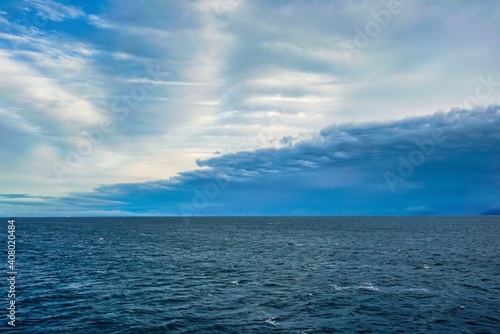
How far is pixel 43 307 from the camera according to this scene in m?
46.8

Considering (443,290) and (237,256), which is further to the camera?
(237,256)

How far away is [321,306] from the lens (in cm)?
4684

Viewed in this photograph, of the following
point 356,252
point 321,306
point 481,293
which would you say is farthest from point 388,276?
point 356,252

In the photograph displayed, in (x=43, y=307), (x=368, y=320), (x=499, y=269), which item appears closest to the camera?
(x=368, y=320)

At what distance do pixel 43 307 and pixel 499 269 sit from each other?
84.1 meters

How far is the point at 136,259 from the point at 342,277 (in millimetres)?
52320

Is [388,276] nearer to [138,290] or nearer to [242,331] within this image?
[242,331]

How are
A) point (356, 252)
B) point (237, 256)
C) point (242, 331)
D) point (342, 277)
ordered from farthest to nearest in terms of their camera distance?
point (356, 252)
point (237, 256)
point (342, 277)
point (242, 331)

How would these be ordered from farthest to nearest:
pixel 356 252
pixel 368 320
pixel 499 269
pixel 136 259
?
1. pixel 356 252
2. pixel 136 259
3. pixel 499 269
4. pixel 368 320

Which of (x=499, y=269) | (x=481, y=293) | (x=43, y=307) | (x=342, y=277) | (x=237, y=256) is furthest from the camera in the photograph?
(x=237, y=256)

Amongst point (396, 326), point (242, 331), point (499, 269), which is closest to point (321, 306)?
point (396, 326)

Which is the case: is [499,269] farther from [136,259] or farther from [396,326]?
[136,259]

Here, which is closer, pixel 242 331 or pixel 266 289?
pixel 242 331

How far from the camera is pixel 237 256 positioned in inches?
3760
